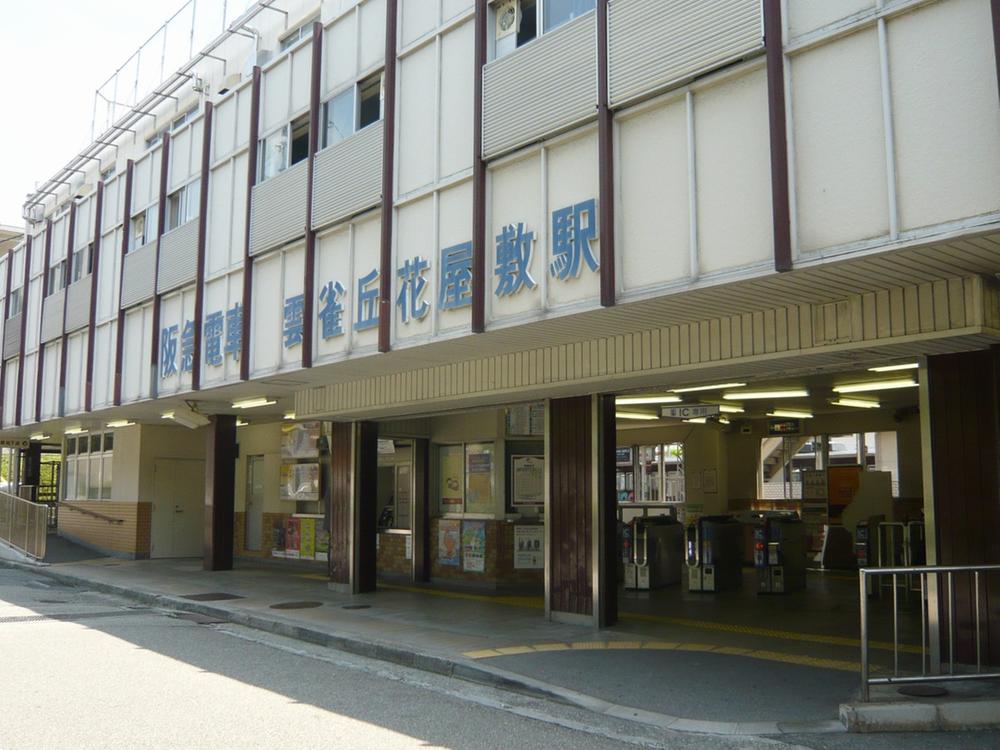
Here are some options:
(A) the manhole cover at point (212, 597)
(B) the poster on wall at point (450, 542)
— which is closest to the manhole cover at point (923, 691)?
(B) the poster on wall at point (450, 542)

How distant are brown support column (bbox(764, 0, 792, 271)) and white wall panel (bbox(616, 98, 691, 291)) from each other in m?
1.00

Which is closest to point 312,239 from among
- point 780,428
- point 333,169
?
point 333,169

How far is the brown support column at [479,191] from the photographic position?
406 inches

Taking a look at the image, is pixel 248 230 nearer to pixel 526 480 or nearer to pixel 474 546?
pixel 526 480

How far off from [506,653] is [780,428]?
1064 centimetres

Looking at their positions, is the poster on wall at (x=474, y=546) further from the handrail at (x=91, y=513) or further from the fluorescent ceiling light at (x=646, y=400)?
the handrail at (x=91, y=513)

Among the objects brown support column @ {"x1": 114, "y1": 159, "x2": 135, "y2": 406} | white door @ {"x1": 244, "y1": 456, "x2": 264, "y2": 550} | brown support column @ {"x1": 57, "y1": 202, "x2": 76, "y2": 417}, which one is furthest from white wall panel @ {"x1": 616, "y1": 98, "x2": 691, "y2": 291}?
brown support column @ {"x1": 57, "y1": 202, "x2": 76, "y2": 417}

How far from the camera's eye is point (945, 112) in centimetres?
656

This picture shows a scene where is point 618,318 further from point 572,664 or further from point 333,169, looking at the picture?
point 333,169

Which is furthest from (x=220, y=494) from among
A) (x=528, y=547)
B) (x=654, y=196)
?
(x=654, y=196)

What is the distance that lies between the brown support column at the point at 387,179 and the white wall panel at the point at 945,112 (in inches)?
266

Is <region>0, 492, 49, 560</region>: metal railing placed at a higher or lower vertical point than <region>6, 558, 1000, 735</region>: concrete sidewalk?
higher

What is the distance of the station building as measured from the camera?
7.32 m

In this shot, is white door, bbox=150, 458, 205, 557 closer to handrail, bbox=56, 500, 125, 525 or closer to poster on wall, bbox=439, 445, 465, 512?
handrail, bbox=56, 500, 125, 525
